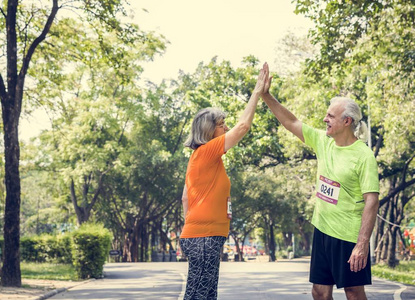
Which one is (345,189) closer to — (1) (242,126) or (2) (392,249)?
(1) (242,126)

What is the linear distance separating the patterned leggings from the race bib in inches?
32.8

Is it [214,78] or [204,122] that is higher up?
[214,78]

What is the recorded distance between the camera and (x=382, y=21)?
14.0 meters

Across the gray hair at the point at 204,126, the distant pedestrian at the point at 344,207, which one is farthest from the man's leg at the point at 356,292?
the gray hair at the point at 204,126

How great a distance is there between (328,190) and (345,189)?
0.44ft

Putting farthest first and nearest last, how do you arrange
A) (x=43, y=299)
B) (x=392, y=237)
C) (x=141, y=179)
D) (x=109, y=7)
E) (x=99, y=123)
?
(x=141, y=179)
(x=99, y=123)
(x=392, y=237)
(x=109, y=7)
(x=43, y=299)

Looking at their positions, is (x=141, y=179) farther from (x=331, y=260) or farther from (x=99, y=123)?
(x=331, y=260)

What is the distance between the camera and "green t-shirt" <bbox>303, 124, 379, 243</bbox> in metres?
4.55

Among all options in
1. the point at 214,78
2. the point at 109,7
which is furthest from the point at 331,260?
the point at 214,78

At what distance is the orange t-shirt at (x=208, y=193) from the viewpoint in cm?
449

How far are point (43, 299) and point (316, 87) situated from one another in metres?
15.5

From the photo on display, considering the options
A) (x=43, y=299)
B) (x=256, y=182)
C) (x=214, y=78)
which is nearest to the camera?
(x=43, y=299)

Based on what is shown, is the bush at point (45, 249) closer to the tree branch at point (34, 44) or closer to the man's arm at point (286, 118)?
the tree branch at point (34, 44)

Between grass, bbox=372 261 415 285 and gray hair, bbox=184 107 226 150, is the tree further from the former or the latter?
gray hair, bbox=184 107 226 150
